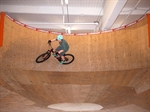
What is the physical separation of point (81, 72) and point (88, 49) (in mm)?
1369

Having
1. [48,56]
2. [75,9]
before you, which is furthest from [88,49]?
[75,9]

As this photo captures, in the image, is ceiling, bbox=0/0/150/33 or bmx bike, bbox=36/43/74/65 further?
ceiling, bbox=0/0/150/33

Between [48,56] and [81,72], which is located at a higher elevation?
[48,56]

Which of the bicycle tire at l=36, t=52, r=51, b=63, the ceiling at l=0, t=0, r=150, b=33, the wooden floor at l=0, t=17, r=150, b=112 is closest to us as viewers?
the bicycle tire at l=36, t=52, r=51, b=63

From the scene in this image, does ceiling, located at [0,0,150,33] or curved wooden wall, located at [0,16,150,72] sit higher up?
ceiling, located at [0,0,150,33]

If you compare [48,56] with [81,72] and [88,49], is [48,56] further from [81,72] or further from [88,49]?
[88,49]

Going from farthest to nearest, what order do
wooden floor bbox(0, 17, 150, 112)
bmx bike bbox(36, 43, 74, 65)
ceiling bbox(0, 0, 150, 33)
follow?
ceiling bbox(0, 0, 150, 33), wooden floor bbox(0, 17, 150, 112), bmx bike bbox(36, 43, 74, 65)

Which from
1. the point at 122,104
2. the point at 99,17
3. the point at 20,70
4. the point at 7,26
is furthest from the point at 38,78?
the point at 99,17

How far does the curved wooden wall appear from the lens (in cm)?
848

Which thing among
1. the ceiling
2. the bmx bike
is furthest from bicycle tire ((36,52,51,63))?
the ceiling

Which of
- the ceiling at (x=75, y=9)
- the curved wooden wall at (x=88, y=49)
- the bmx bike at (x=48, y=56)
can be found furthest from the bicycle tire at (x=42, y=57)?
the ceiling at (x=75, y=9)

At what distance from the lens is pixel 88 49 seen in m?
9.80

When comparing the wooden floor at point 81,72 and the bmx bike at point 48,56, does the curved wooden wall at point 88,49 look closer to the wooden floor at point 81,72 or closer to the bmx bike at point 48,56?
the wooden floor at point 81,72

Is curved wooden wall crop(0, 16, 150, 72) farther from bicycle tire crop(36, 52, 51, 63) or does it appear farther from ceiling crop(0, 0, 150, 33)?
ceiling crop(0, 0, 150, 33)
